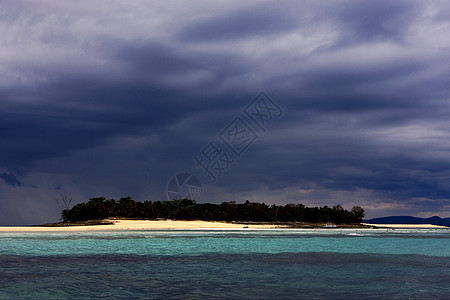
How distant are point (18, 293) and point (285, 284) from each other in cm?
1165

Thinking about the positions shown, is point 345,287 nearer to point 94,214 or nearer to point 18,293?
point 18,293

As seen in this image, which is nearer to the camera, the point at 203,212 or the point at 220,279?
the point at 220,279

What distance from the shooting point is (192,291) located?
1795cm

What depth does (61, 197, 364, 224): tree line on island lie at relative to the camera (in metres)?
152

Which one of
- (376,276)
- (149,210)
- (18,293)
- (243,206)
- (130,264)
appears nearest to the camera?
(18,293)

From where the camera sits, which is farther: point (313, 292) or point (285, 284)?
point (285, 284)

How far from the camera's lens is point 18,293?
17359 millimetres

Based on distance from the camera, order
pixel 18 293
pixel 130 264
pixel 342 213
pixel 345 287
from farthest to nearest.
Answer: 1. pixel 342 213
2. pixel 130 264
3. pixel 345 287
4. pixel 18 293

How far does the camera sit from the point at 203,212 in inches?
6939

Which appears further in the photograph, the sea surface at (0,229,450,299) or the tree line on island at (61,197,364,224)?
the tree line on island at (61,197,364,224)

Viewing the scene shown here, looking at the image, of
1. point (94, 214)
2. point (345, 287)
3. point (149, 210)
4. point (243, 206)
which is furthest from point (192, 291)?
point (243, 206)

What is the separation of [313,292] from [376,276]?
7.07m

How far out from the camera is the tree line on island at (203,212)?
152 metres

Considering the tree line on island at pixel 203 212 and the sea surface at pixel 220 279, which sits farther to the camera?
the tree line on island at pixel 203 212
